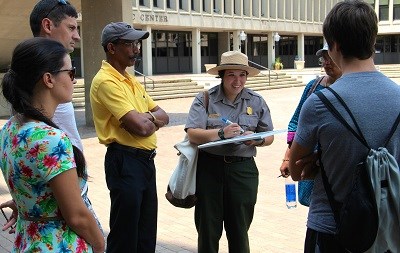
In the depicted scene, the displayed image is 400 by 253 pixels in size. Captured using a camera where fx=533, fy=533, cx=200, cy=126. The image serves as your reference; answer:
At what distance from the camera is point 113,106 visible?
3.77m

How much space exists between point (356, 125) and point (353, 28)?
0.40 metres

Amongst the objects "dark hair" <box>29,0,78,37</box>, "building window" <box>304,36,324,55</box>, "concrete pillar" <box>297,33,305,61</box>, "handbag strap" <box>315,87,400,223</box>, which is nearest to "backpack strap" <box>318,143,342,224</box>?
"handbag strap" <box>315,87,400,223</box>

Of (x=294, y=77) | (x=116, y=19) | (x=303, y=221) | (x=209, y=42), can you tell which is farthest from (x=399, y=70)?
(x=303, y=221)

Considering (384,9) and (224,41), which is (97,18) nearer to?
(224,41)

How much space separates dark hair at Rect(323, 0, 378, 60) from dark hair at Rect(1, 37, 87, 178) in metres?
1.19

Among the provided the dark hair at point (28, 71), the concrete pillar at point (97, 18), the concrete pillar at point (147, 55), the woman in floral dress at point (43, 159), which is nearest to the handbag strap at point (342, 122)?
the woman in floral dress at point (43, 159)

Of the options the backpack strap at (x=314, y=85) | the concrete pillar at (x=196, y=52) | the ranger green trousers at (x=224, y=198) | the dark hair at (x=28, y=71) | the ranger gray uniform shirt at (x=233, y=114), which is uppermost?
the concrete pillar at (x=196, y=52)

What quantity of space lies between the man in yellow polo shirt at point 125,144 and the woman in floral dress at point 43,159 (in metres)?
1.35

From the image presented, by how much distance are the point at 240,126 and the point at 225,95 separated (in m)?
0.28

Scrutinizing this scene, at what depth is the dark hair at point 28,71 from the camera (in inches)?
89.5

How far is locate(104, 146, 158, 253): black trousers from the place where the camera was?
3.73 m

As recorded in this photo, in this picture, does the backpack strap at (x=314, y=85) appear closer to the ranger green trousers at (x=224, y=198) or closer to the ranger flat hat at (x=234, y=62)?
the ranger flat hat at (x=234, y=62)

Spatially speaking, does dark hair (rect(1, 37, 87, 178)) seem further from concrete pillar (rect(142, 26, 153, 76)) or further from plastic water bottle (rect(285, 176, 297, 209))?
concrete pillar (rect(142, 26, 153, 76))

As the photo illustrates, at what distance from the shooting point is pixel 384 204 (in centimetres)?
219
